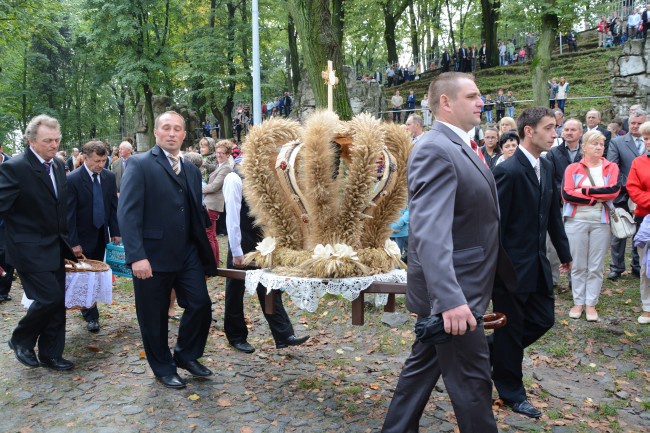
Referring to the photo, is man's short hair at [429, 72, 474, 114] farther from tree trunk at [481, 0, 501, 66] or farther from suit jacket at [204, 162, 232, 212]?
tree trunk at [481, 0, 501, 66]

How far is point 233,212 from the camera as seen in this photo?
Answer: 19.7ft

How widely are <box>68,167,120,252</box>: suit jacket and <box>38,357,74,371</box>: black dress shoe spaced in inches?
61.0

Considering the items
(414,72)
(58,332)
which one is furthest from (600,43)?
(58,332)

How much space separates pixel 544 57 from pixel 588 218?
37.5ft

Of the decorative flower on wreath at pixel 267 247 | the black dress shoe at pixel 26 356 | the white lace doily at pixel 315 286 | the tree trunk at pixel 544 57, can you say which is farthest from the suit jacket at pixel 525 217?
the tree trunk at pixel 544 57

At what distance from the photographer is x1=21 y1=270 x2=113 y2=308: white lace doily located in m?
6.42

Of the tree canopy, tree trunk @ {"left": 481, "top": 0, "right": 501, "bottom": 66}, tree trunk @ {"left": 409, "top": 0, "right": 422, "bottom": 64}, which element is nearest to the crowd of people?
the tree canopy

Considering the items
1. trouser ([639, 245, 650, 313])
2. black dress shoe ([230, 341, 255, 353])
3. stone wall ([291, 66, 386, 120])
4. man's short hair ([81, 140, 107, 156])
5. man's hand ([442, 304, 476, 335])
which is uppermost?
stone wall ([291, 66, 386, 120])

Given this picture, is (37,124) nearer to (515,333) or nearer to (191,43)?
(515,333)

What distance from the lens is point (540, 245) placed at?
473 cm

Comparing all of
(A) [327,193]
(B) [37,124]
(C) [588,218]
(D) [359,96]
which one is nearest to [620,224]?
(C) [588,218]

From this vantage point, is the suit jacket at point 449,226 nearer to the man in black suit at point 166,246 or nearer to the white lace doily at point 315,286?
the white lace doily at point 315,286

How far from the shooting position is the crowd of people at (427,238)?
10.4 ft

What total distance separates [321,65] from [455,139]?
19.7 feet
